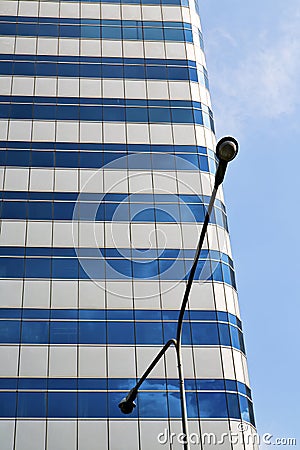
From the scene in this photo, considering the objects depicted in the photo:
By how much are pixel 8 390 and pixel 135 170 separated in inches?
558

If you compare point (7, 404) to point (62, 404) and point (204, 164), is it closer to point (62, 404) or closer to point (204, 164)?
point (62, 404)

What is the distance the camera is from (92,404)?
29.0m

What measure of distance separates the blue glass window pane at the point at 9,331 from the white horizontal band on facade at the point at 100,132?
38.0 feet

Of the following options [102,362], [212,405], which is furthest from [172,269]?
[212,405]

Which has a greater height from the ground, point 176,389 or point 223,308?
point 223,308

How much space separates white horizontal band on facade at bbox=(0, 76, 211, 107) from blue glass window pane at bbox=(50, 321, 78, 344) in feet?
49.7

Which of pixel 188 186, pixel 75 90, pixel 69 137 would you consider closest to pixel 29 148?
pixel 69 137

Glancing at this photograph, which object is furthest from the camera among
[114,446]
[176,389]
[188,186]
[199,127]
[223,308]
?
[199,127]

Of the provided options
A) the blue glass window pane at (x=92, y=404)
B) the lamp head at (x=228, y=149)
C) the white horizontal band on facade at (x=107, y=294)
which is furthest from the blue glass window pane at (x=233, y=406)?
the lamp head at (x=228, y=149)

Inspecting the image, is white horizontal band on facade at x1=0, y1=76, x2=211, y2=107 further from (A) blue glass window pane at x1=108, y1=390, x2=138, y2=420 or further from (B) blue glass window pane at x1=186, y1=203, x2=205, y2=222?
(A) blue glass window pane at x1=108, y1=390, x2=138, y2=420

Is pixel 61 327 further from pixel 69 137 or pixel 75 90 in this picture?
pixel 75 90

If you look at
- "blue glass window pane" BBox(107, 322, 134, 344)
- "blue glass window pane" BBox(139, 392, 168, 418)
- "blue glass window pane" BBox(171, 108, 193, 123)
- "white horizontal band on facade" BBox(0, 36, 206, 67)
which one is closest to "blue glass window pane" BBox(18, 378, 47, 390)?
"blue glass window pane" BBox(107, 322, 134, 344)

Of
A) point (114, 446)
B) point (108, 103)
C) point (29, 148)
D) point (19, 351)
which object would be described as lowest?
point (114, 446)

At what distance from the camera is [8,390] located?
29.0m
